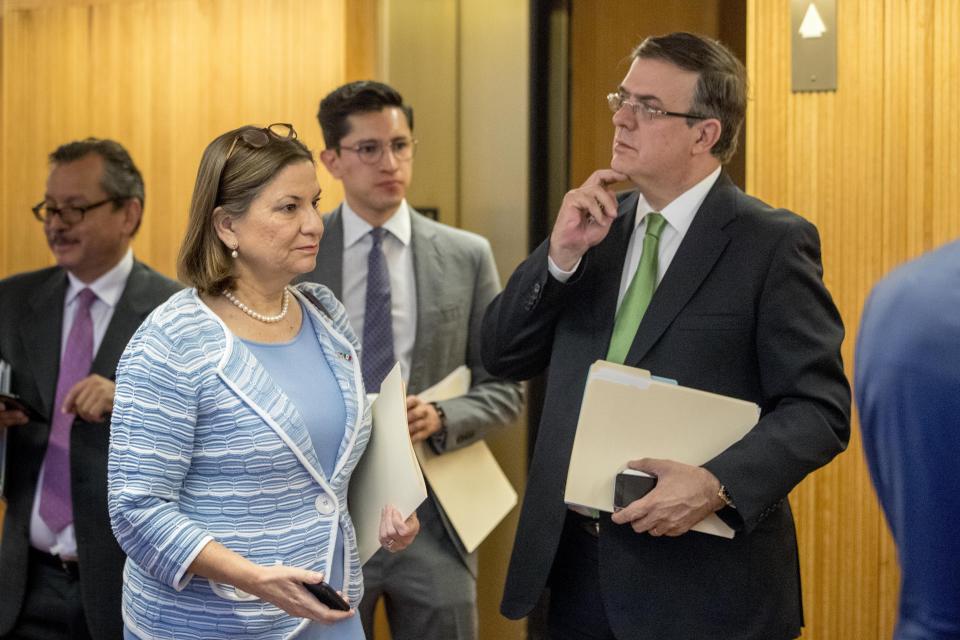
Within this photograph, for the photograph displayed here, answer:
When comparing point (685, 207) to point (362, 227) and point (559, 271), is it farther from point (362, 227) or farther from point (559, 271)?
point (362, 227)

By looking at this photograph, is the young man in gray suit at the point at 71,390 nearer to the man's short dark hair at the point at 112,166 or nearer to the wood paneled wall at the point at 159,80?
the man's short dark hair at the point at 112,166

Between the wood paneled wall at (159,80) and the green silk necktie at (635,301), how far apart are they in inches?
62.2

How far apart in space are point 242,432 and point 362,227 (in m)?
1.27

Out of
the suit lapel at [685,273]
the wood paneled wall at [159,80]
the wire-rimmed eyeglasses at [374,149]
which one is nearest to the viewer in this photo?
the suit lapel at [685,273]

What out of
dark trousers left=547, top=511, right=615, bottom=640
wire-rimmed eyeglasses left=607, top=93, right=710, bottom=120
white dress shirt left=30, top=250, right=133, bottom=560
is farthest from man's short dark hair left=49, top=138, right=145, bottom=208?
dark trousers left=547, top=511, right=615, bottom=640

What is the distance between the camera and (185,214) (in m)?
3.88

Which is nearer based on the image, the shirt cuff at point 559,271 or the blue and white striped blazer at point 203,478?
the blue and white striped blazer at point 203,478

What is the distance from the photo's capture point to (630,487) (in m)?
2.13

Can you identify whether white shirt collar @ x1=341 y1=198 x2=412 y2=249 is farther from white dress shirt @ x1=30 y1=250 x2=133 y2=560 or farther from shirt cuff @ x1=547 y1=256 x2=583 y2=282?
shirt cuff @ x1=547 y1=256 x2=583 y2=282

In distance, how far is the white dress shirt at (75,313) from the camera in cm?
307

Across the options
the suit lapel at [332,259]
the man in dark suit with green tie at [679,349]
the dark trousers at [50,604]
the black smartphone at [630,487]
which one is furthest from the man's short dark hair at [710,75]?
the dark trousers at [50,604]

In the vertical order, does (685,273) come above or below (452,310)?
above

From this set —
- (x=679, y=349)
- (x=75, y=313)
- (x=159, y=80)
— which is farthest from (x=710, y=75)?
(x=159, y=80)

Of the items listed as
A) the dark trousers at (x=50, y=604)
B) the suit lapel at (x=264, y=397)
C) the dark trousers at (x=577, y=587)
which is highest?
the suit lapel at (x=264, y=397)
